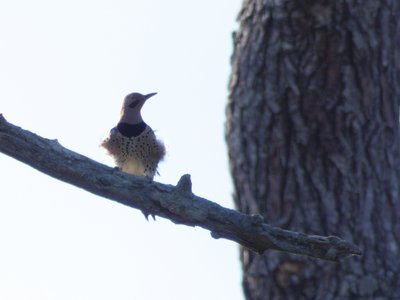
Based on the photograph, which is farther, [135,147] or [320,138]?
[135,147]

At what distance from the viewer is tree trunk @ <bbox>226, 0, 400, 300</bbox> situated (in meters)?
6.61

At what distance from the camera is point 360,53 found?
6910 millimetres

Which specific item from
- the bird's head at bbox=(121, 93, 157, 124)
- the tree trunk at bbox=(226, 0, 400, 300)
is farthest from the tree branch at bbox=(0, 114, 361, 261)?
the bird's head at bbox=(121, 93, 157, 124)

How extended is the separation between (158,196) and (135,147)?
390 cm

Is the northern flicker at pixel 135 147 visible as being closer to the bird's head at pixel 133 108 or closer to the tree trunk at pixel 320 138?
the bird's head at pixel 133 108

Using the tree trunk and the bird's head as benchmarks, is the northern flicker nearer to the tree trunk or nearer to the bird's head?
the bird's head

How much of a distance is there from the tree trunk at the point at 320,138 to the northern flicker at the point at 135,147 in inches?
100

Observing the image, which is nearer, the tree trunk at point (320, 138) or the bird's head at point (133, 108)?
the tree trunk at point (320, 138)

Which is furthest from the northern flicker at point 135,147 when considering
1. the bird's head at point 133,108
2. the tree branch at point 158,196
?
the tree branch at point 158,196

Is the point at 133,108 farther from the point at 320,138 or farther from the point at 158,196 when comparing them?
the point at 158,196

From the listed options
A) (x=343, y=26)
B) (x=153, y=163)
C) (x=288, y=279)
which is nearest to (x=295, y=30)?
(x=343, y=26)

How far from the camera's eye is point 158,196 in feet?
Result: 18.3

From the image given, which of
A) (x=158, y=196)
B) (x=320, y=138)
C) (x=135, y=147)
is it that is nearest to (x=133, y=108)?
(x=135, y=147)

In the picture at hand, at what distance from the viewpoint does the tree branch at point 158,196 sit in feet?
18.1
